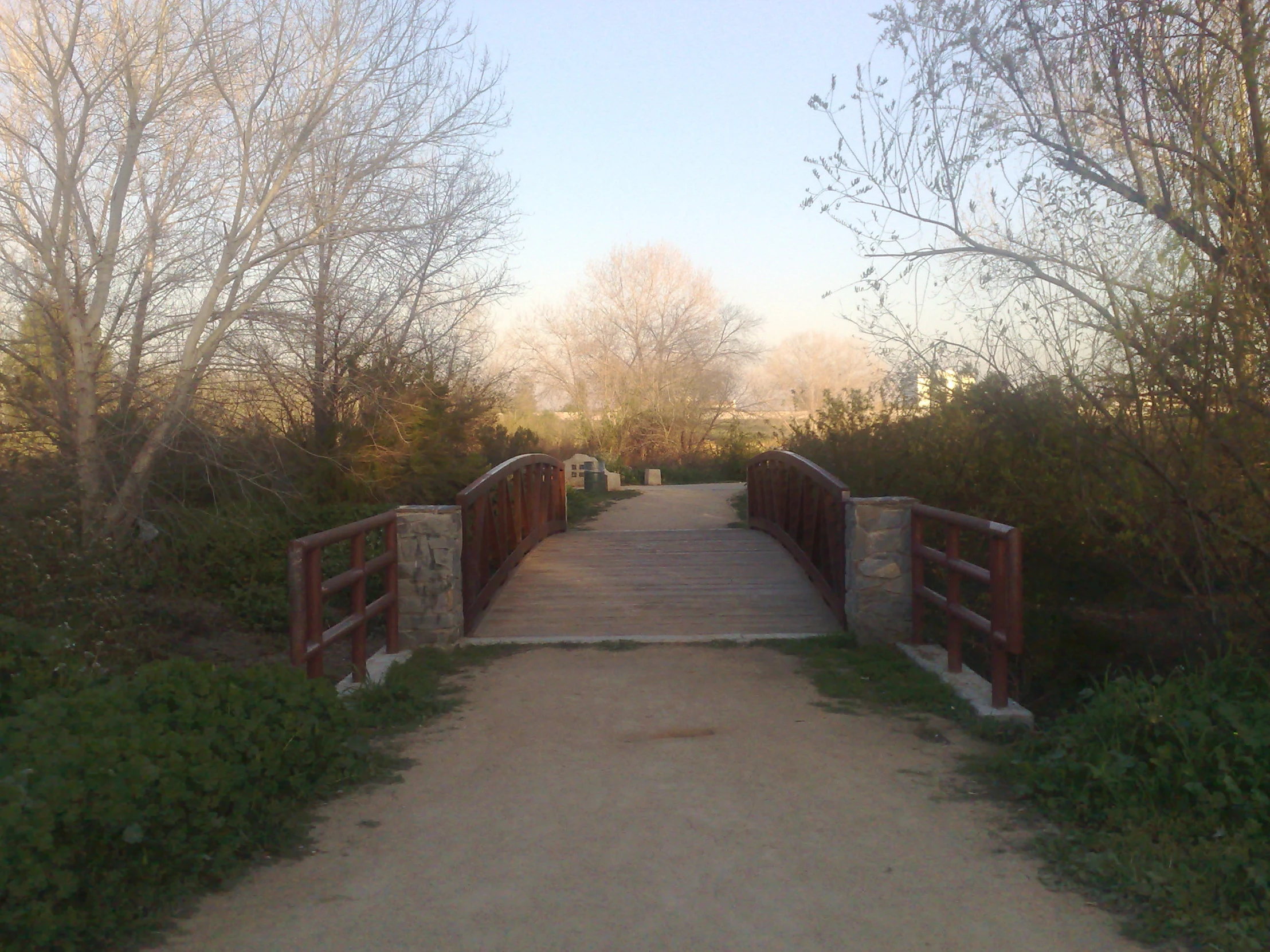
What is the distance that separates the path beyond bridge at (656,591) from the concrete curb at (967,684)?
1.02 metres

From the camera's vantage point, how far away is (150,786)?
364 cm

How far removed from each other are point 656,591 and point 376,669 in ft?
11.4

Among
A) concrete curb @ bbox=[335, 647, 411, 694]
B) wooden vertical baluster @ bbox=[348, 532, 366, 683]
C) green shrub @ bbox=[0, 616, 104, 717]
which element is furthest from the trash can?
green shrub @ bbox=[0, 616, 104, 717]

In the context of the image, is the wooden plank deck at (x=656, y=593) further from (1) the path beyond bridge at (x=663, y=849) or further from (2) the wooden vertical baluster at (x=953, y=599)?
(1) the path beyond bridge at (x=663, y=849)

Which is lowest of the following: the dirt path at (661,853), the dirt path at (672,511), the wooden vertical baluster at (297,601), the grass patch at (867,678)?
the dirt path at (661,853)

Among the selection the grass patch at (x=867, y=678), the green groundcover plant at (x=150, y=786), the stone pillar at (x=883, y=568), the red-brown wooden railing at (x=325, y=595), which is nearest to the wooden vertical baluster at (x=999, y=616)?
the grass patch at (x=867, y=678)

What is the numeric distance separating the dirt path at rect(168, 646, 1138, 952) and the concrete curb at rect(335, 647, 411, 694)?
2.51 ft

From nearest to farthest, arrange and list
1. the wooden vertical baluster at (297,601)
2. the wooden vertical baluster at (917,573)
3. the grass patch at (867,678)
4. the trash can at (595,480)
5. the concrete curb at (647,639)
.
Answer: the wooden vertical baluster at (297,601) → the grass patch at (867,678) → the wooden vertical baluster at (917,573) → the concrete curb at (647,639) → the trash can at (595,480)

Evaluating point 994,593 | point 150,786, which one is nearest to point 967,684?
point 994,593

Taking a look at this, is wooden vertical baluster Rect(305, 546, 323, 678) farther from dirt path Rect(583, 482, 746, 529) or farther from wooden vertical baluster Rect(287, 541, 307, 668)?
dirt path Rect(583, 482, 746, 529)

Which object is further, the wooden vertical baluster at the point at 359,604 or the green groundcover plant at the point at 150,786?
the wooden vertical baluster at the point at 359,604

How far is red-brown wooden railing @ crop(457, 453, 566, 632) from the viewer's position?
8695 mm

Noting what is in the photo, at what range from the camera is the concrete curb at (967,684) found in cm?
569

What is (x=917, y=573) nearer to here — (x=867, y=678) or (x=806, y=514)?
(x=867, y=678)
